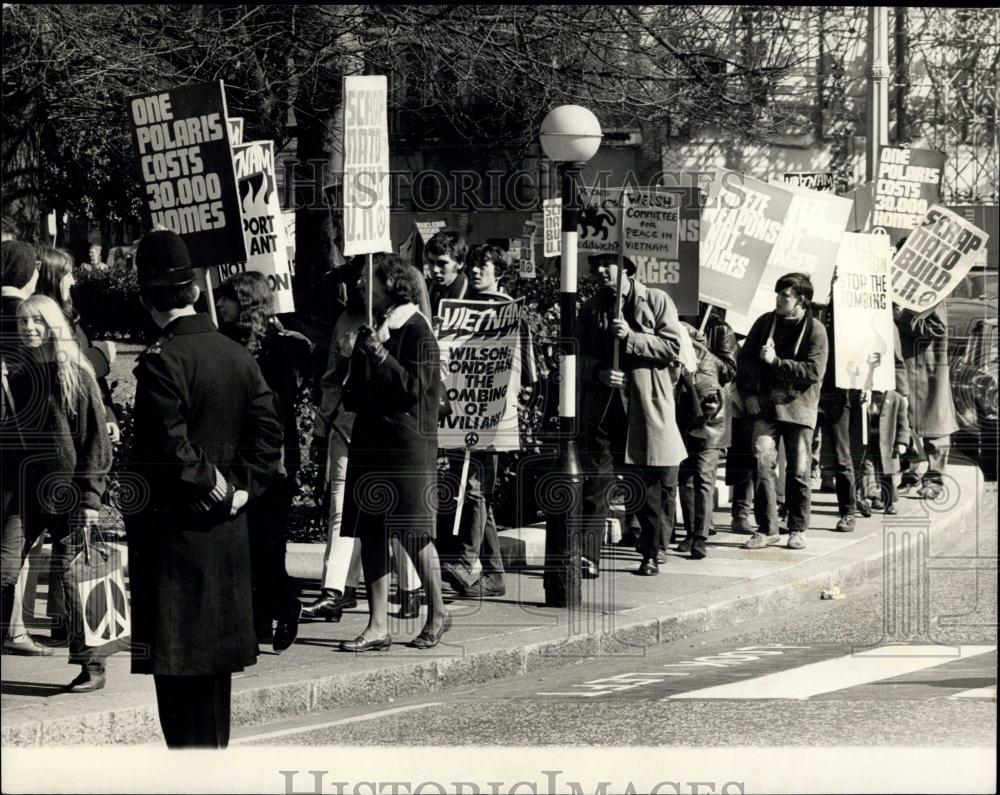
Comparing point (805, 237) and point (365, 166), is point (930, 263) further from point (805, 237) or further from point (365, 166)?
point (365, 166)

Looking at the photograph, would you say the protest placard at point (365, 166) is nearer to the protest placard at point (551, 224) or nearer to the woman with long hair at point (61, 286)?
the woman with long hair at point (61, 286)

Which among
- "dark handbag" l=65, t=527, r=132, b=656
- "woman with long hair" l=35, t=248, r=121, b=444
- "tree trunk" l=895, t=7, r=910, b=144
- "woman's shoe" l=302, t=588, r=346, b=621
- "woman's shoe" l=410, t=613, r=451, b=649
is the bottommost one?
"woman's shoe" l=410, t=613, r=451, b=649

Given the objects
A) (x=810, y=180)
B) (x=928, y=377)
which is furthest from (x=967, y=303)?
(x=928, y=377)

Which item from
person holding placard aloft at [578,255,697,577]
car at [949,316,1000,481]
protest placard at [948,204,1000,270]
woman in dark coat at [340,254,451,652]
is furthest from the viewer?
protest placard at [948,204,1000,270]

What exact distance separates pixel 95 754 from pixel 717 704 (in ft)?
8.87

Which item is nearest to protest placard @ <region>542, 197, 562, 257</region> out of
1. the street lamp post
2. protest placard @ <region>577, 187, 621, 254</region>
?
protest placard @ <region>577, 187, 621, 254</region>

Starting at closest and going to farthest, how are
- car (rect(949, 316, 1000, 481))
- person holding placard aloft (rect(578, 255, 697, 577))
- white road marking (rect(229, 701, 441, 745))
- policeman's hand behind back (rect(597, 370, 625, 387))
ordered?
white road marking (rect(229, 701, 441, 745)), person holding placard aloft (rect(578, 255, 697, 577)), policeman's hand behind back (rect(597, 370, 625, 387)), car (rect(949, 316, 1000, 481))

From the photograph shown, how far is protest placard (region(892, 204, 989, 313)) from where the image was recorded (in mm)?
11906

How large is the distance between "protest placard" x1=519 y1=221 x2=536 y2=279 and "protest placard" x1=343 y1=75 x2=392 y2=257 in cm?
741

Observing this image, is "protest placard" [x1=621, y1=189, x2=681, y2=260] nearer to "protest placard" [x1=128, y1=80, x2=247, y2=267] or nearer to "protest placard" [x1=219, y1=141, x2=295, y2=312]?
"protest placard" [x1=219, y1=141, x2=295, y2=312]

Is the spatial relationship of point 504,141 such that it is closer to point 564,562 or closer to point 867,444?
point 867,444

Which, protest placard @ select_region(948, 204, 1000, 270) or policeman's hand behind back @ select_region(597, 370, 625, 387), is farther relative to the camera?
protest placard @ select_region(948, 204, 1000, 270)

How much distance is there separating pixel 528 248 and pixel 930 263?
588 cm

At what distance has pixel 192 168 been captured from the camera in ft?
26.6
